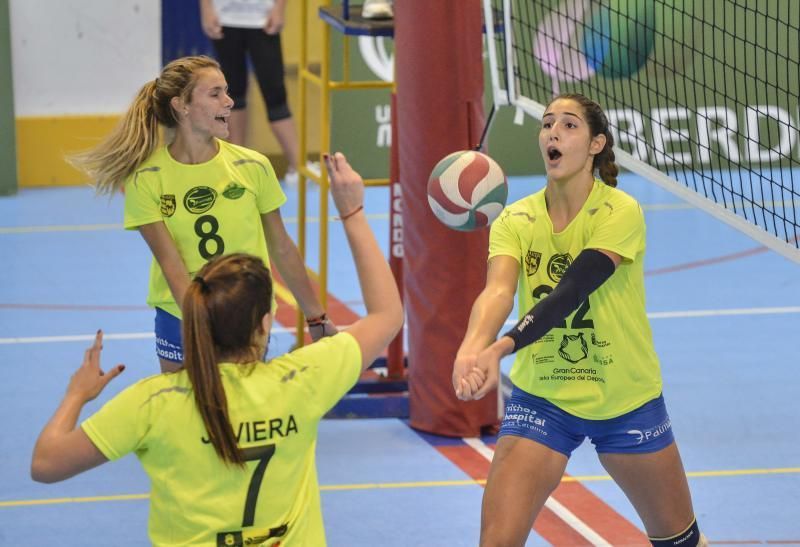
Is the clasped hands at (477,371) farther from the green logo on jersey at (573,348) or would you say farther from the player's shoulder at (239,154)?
the player's shoulder at (239,154)

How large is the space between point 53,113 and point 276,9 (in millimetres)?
2571

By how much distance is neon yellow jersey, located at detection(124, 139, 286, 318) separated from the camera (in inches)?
188

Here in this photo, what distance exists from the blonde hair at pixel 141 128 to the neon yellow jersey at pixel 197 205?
6 centimetres

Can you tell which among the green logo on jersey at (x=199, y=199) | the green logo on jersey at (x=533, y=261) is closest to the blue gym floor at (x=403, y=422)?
the green logo on jersey at (x=199, y=199)

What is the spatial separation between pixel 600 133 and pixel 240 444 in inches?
74.3

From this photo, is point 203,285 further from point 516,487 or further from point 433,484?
point 433,484

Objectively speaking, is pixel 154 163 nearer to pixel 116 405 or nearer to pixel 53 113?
pixel 116 405

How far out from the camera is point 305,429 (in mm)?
2988

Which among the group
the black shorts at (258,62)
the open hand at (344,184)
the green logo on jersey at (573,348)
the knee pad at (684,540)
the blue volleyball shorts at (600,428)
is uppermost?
the black shorts at (258,62)

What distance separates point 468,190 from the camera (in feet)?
15.9

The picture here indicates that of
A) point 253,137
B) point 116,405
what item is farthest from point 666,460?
point 253,137

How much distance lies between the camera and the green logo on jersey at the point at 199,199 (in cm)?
479

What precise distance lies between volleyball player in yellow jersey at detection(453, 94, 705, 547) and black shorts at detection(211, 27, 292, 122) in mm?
6853

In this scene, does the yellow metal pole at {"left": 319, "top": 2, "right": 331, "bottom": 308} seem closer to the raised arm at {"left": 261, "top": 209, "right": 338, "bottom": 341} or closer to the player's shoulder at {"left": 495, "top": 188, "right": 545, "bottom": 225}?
the raised arm at {"left": 261, "top": 209, "right": 338, "bottom": 341}
